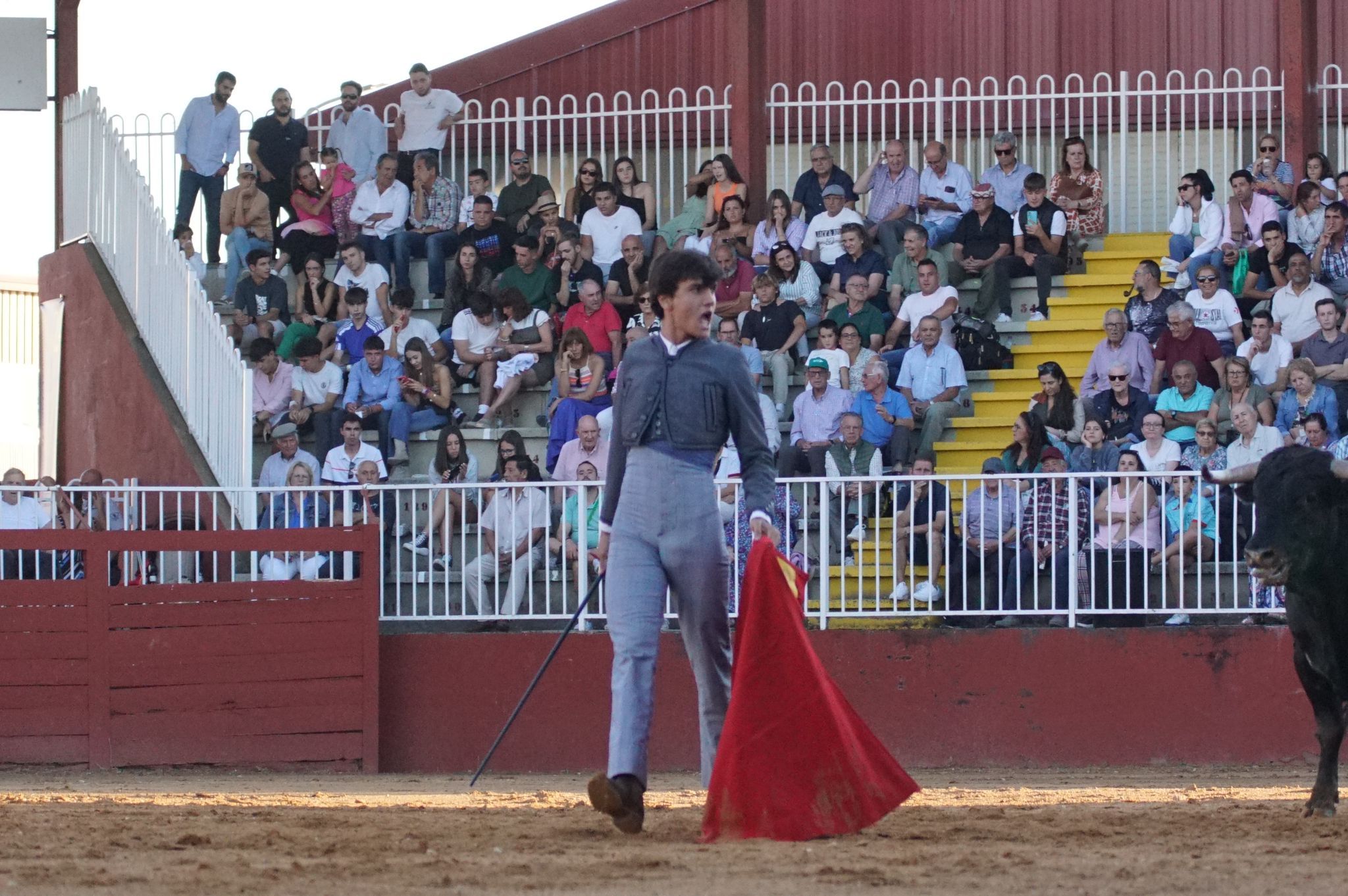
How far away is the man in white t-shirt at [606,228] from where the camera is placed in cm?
1698

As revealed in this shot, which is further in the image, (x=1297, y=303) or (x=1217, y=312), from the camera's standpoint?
(x=1217, y=312)

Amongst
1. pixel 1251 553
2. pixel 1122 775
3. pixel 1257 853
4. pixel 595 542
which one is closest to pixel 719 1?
pixel 595 542

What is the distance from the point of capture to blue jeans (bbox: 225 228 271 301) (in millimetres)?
17453

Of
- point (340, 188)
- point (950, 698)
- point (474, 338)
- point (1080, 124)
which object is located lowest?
point (950, 698)

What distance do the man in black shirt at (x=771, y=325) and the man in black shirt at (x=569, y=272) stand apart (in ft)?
4.85

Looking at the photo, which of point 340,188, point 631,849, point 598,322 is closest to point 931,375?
point 598,322

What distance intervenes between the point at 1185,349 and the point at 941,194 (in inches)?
136

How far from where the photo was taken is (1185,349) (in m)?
14.4

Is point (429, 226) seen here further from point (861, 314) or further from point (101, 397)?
point (861, 314)

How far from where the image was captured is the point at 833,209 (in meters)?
16.6

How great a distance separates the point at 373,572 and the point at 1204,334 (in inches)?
253

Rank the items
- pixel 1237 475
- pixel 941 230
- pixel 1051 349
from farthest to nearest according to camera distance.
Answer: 1. pixel 941 230
2. pixel 1051 349
3. pixel 1237 475

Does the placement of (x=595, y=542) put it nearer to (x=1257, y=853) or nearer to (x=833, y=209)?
(x=833, y=209)

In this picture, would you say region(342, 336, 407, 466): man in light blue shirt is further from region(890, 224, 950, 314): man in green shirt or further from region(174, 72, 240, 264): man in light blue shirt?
region(890, 224, 950, 314): man in green shirt
